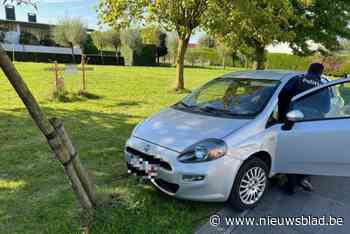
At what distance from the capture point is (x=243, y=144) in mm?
3449

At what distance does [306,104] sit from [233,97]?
3.12ft

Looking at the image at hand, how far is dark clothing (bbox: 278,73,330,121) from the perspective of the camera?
3930mm

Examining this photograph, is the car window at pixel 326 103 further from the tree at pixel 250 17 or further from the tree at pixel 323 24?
the tree at pixel 323 24

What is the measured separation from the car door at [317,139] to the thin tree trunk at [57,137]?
2264mm

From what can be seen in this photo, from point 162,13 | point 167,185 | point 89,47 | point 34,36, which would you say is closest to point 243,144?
point 167,185

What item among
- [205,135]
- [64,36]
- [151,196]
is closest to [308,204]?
[205,135]

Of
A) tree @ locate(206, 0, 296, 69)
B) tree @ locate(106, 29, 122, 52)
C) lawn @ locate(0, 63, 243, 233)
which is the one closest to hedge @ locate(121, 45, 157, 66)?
tree @ locate(106, 29, 122, 52)

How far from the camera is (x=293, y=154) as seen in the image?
3.81 metres

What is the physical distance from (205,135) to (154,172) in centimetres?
70

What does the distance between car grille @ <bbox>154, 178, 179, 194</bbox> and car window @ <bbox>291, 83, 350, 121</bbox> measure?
5.76 feet

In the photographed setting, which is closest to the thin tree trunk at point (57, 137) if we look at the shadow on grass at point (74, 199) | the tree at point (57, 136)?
the tree at point (57, 136)

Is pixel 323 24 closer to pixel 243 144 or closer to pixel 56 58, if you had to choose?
pixel 243 144

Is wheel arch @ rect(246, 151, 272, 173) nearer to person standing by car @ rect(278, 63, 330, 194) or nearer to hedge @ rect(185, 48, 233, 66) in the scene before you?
person standing by car @ rect(278, 63, 330, 194)

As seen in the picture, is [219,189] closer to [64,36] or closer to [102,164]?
[102,164]
